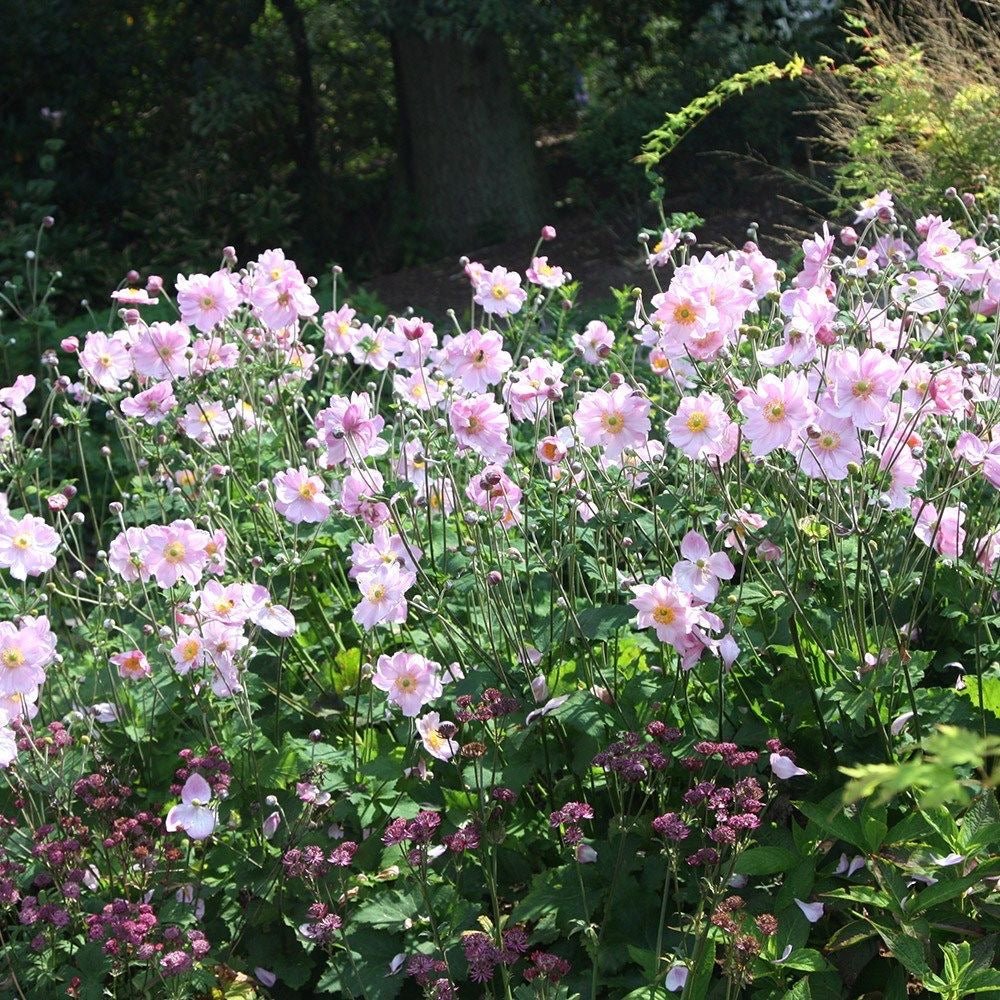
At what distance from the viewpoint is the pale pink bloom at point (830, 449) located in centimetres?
221

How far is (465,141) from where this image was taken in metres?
8.84

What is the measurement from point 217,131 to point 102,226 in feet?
3.18

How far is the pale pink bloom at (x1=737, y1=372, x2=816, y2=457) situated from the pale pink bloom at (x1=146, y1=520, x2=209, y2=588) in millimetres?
1031

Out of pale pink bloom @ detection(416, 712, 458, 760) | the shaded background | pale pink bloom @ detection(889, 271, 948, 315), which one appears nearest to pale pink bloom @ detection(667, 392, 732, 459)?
pale pink bloom @ detection(889, 271, 948, 315)

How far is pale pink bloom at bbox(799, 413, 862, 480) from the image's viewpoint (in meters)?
2.21

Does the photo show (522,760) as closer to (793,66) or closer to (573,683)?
(573,683)

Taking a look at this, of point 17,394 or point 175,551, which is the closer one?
point 175,551

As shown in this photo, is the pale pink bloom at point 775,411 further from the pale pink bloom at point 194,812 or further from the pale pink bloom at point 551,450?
the pale pink bloom at point 194,812

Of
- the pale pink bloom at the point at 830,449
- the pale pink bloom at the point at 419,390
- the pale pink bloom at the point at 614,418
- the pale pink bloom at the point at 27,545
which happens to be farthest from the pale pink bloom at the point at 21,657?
the pale pink bloom at the point at 830,449

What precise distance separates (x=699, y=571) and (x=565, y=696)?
1.08 feet

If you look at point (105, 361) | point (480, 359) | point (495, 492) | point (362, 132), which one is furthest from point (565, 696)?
point (362, 132)

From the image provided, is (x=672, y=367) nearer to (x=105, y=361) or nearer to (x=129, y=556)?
(x=129, y=556)

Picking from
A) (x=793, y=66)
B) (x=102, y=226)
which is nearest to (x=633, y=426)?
(x=793, y=66)

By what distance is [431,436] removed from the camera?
2623 millimetres
